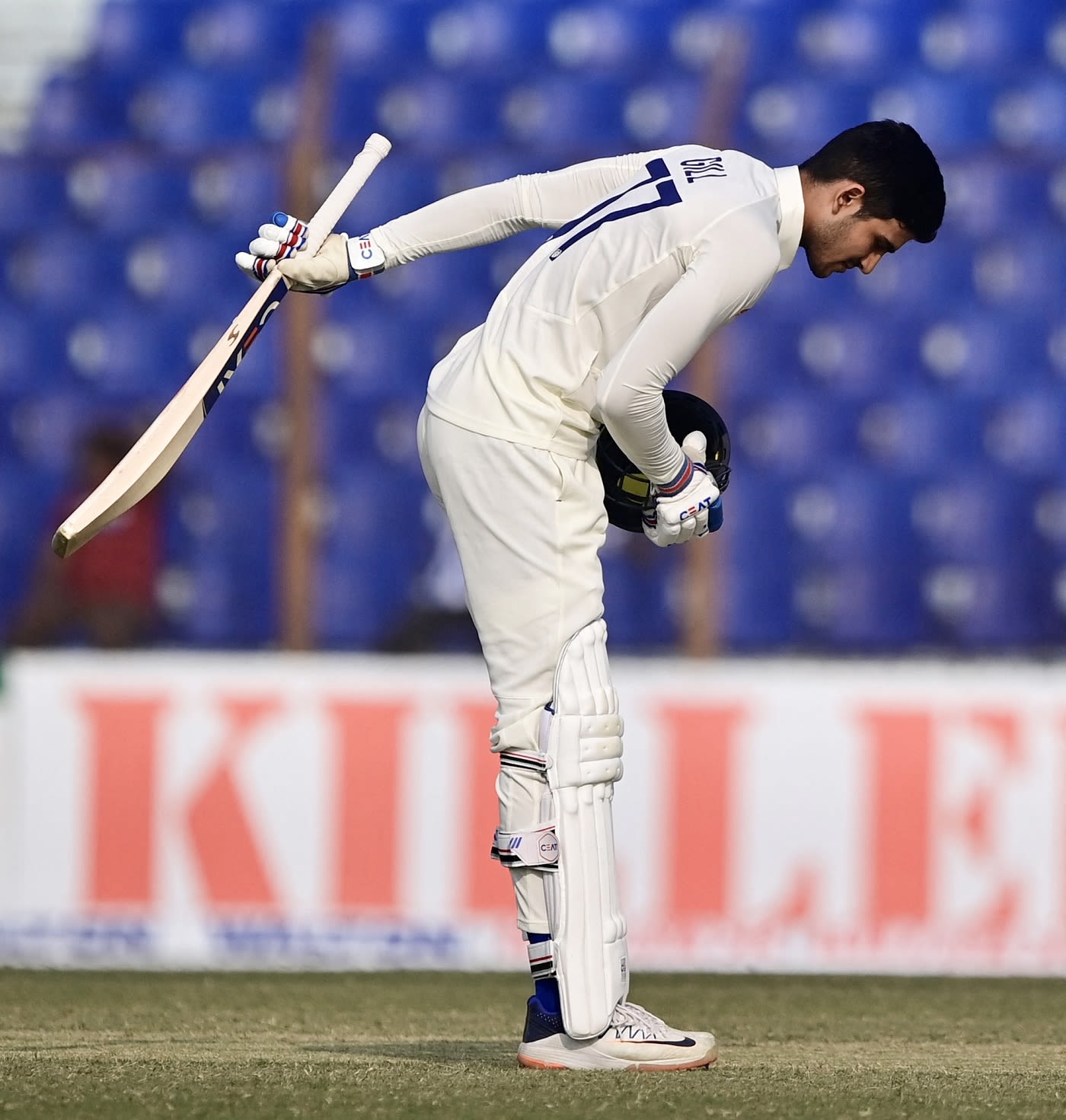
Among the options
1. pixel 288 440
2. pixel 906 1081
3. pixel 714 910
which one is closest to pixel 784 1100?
pixel 906 1081

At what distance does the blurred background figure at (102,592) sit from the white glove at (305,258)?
2.51 meters

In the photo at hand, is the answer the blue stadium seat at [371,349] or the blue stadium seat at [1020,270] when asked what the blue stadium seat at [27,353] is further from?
the blue stadium seat at [1020,270]

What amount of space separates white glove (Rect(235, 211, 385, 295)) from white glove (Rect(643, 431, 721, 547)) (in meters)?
0.55

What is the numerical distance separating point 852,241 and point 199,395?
0.99m

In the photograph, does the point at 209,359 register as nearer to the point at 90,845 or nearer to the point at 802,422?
the point at 90,845

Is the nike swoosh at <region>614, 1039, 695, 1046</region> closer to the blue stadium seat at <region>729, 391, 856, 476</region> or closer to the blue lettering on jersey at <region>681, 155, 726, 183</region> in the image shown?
the blue lettering on jersey at <region>681, 155, 726, 183</region>

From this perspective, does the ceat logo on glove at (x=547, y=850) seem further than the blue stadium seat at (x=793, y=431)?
No

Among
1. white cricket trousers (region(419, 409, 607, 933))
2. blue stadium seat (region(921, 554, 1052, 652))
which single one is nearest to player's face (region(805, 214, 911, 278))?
white cricket trousers (region(419, 409, 607, 933))

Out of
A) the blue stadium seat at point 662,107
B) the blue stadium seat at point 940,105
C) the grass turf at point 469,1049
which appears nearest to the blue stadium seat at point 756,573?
the blue stadium seat at point 662,107

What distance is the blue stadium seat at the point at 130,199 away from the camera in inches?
231

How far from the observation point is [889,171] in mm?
2596

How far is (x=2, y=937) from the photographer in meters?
4.47

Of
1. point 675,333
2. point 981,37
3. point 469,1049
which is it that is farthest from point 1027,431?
point 675,333

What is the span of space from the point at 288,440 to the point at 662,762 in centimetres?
135
